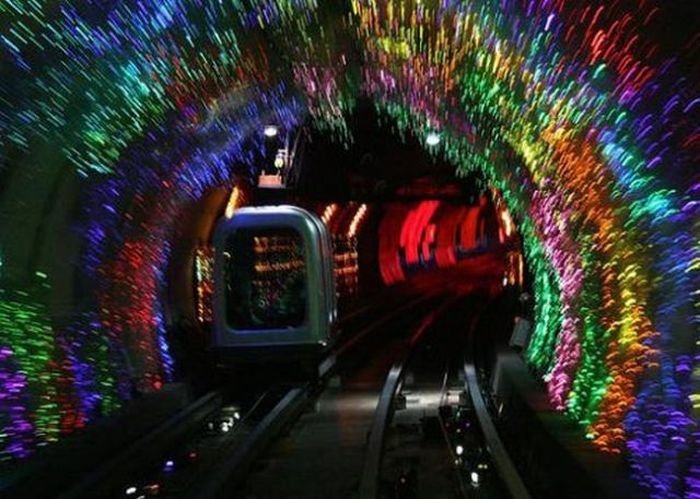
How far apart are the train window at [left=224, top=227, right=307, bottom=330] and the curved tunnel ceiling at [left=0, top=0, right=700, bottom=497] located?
1.03 m

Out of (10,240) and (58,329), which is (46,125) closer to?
(10,240)

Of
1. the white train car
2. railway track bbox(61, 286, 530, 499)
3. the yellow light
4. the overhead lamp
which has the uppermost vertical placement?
the overhead lamp

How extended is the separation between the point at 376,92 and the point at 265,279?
3.24 meters

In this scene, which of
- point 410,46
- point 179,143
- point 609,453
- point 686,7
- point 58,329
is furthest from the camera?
point 179,143

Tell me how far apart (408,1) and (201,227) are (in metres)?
8.99

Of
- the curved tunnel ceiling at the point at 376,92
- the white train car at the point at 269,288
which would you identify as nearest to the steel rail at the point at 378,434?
the white train car at the point at 269,288

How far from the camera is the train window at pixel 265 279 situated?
1516cm

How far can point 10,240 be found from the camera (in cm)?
899

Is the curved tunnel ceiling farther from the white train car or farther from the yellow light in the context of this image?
the yellow light

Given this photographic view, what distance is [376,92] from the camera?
15.8 meters

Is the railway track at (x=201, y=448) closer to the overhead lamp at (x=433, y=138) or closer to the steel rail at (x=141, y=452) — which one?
the steel rail at (x=141, y=452)

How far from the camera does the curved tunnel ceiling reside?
5930 millimetres

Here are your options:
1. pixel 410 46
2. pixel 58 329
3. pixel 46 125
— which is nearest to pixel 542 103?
pixel 410 46

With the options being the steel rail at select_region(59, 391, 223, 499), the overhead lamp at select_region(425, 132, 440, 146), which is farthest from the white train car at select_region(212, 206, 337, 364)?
the overhead lamp at select_region(425, 132, 440, 146)
